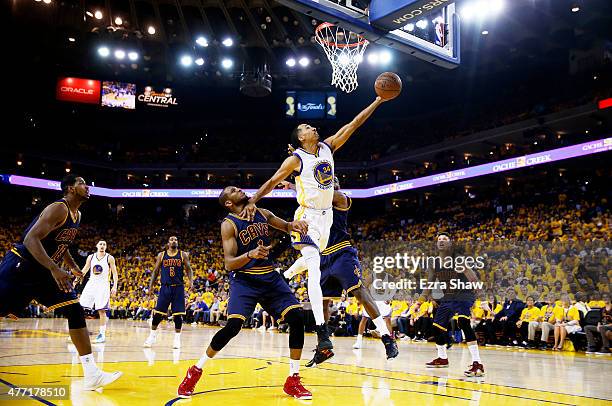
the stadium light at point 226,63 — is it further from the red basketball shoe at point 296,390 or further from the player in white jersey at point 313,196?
the red basketball shoe at point 296,390

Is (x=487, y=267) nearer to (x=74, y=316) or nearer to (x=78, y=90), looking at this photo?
(x=74, y=316)

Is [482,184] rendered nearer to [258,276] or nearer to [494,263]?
[494,263]

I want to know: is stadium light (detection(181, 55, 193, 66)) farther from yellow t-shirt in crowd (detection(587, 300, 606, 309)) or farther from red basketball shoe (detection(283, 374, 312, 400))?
red basketball shoe (detection(283, 374, 312, 400))

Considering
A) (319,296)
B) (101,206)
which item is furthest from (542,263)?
(101,206)

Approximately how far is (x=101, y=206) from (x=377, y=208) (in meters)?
17.7

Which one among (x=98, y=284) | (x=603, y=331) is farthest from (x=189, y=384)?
(x=603, y=331)

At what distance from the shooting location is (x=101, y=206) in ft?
112

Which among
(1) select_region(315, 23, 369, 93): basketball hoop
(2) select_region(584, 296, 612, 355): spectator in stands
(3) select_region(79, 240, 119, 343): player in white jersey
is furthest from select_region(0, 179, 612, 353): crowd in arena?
(1) select_region(315, 23, 369, 93): basketball hoop

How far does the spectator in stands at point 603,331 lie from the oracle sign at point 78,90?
27.8 m

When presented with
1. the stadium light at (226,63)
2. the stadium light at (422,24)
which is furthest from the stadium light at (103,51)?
the stadium light at (422,24)

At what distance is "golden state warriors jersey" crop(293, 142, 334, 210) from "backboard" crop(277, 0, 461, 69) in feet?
9.00

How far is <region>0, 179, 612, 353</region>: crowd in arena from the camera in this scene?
1270cm

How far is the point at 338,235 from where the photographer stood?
6.44 m

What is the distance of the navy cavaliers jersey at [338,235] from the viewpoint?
6359 millimetres
